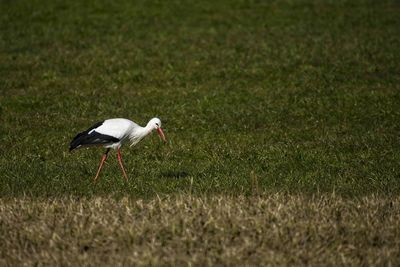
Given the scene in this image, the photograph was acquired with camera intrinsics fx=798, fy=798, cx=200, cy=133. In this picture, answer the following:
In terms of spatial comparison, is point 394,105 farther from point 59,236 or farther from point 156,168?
point 59,236

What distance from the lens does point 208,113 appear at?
15.9 metres

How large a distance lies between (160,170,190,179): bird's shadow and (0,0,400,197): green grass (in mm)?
46

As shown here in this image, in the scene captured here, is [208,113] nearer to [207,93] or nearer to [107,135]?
[207,93]

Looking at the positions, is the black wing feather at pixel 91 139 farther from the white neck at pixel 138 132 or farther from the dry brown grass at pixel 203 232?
the dry brown grass at pixel 203 232

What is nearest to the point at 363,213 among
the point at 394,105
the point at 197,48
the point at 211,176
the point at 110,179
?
the point at 211,176

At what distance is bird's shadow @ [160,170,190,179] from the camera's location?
1110cm

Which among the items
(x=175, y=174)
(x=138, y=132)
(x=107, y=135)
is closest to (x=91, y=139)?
(x=107, y=135)

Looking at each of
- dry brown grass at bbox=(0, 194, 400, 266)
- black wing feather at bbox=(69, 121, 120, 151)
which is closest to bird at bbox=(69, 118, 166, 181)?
black wing feather at bbox=(69, 121, 120, 151)

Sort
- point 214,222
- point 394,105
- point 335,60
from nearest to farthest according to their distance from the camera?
point 214,222 → point 394,105 → point 335,60

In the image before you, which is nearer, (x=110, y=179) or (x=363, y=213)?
(x=363, y=213)

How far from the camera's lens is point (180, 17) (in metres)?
25.9

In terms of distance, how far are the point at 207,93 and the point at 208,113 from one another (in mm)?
1808

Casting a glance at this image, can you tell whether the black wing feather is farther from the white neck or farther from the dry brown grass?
the dry brown grass

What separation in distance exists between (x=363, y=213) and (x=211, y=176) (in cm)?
304
